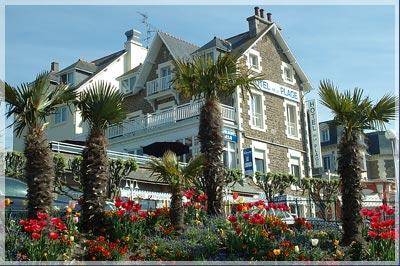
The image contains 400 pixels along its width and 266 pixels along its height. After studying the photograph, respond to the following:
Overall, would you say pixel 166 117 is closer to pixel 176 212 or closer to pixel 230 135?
pixel 230 135

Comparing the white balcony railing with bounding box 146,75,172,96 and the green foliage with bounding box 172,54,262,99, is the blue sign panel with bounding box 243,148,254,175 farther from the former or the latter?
the green foliage with bounding box 172,54,262,99

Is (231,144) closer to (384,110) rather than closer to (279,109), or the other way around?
(279,109)

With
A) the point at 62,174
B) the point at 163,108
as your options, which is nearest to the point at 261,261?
the point at 62,174

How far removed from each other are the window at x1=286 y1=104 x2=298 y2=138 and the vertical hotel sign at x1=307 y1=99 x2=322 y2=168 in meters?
1.19

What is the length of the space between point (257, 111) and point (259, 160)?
290cm

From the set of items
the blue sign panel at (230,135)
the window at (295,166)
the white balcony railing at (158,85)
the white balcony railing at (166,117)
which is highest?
the white balcony railing at (158,85)

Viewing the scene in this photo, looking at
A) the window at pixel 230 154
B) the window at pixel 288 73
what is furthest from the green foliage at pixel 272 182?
the window at pixel 288 73

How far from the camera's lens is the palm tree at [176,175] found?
452 inches

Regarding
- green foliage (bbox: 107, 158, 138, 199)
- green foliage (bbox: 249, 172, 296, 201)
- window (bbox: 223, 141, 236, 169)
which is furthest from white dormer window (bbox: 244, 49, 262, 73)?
green foliage (bbox: 107, 158, 138, 199)

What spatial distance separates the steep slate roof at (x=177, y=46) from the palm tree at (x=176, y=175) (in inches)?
874

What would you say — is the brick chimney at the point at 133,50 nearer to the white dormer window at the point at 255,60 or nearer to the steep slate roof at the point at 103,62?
the steep slate roof at the point at 103,62

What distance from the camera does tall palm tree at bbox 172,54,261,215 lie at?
12.7 meters

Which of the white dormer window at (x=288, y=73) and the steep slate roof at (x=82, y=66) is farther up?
the steep slate roof at (x=82, y=66)

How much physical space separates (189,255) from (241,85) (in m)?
5.18
